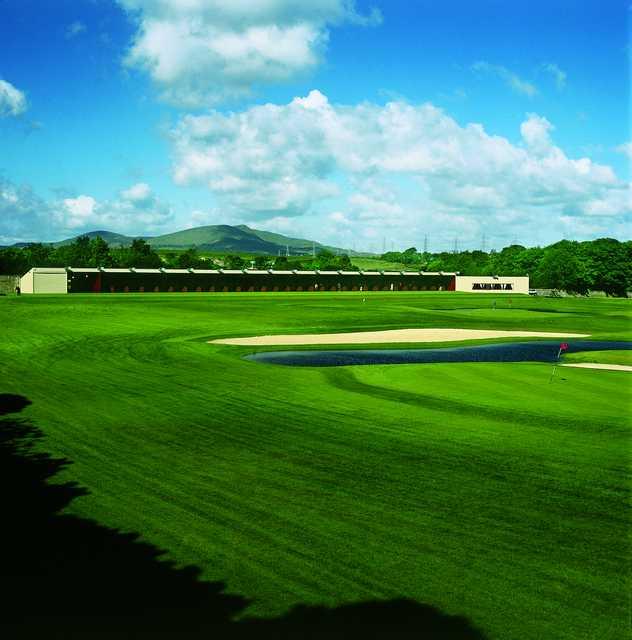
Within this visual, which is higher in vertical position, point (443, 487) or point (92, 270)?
point (92, 270)

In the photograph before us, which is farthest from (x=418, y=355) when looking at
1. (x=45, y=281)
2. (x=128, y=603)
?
(x=45, y=281)

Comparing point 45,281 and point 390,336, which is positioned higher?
point 45,281

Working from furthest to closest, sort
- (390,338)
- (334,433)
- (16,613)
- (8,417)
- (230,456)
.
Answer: (390,338) < (8,417) < (334,433) < (230,456) < (16,613)

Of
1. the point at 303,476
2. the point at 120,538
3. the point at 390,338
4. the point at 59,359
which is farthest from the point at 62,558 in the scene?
the point at 390,338

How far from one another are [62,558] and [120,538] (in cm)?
115

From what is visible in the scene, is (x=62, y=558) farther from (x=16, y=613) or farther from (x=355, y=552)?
(x=355, y=552)

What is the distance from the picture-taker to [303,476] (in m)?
16.9

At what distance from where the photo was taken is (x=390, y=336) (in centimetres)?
6000

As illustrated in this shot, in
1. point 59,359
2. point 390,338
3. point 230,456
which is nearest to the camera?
point 230,456

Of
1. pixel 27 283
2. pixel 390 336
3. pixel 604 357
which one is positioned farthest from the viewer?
pixel 27 283

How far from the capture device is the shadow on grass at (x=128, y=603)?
969 centimetres

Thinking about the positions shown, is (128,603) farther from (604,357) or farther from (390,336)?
(390,336)

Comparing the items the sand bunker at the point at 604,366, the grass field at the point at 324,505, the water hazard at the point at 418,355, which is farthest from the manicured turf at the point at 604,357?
the grass field at the point at 324,505

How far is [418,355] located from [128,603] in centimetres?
3741
